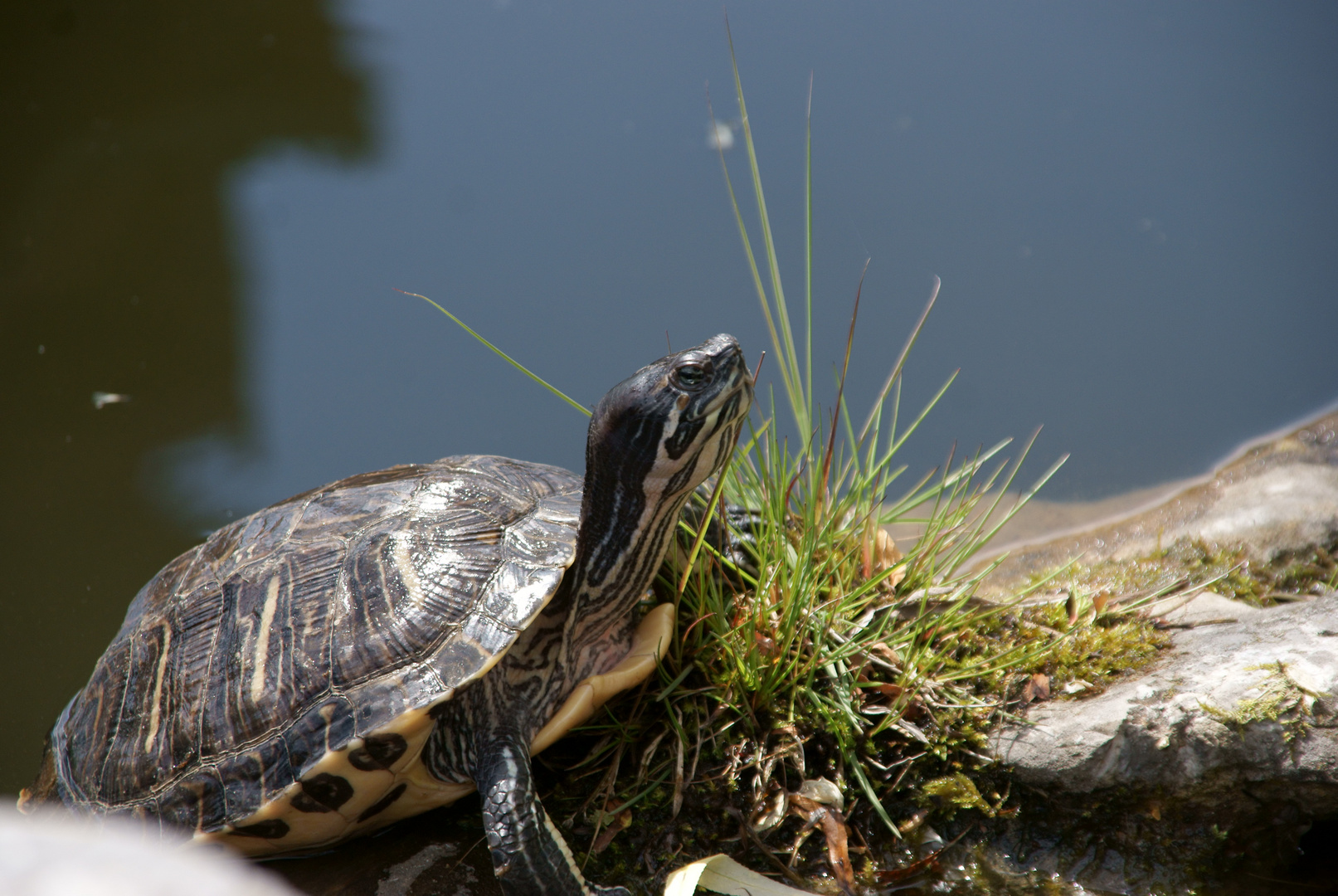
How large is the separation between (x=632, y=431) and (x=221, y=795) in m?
1.34

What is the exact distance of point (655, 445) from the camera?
6.20 ft

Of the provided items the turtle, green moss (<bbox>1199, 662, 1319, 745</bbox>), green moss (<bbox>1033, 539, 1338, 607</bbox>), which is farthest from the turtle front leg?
green moss (<bbox>1033, 539, 1338, 607</bbox>)

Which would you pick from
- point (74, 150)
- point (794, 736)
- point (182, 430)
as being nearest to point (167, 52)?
point (74, 150)

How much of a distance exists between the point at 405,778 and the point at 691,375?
1235 mm

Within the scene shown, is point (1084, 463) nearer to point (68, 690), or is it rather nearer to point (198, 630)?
point (198, 630)

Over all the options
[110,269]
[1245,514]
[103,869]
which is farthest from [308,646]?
[110,269]

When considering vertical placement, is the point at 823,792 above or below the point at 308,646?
below

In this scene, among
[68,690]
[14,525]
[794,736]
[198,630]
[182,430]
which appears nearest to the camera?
[794,736]

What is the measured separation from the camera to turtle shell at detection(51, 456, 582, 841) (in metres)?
1.89

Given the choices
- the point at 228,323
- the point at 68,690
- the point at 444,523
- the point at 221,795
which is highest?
the point at 228,323

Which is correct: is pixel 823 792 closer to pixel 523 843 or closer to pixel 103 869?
pixel 523 843

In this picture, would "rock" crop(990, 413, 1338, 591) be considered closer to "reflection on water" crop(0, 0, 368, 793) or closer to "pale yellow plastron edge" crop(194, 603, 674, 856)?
"pale yellow plastron edge" crop(194, 603, 674, 856)

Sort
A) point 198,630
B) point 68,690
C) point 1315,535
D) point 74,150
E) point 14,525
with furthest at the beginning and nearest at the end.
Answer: point 74,150
point 14,525
point 68,690
point 1315,535
point 198,630

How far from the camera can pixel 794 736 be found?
1.98 meters
